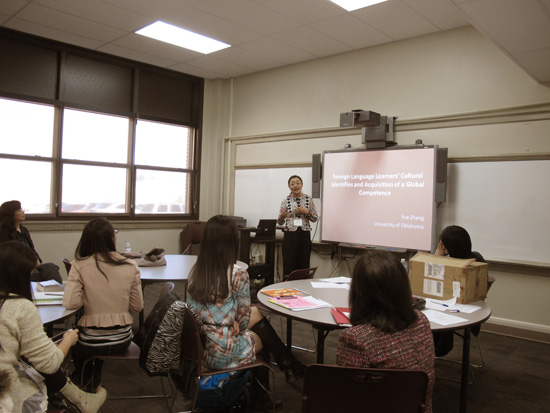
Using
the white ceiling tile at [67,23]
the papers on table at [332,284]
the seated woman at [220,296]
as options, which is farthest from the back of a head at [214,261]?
the white ceiling tile at [67,23]

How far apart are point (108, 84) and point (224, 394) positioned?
5205mm

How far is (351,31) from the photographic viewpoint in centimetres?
495

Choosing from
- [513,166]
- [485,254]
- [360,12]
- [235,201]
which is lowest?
[485,254]

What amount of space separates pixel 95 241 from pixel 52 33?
3.99 meters

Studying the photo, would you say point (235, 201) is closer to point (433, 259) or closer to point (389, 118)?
point (389, 118)

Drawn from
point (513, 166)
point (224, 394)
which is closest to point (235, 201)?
point (513, 166)

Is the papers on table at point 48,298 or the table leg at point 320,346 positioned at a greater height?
the papers on table at point 48,298

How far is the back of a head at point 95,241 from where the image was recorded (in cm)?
248

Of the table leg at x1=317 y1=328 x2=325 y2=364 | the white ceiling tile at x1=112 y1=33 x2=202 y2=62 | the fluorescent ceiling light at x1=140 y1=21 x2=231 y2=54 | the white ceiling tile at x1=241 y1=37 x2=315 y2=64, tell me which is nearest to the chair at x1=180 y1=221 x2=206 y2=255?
the white ceiling tile at x1=112 y1=33 x2=202 y2=62

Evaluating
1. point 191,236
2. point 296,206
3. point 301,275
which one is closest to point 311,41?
point 296,206

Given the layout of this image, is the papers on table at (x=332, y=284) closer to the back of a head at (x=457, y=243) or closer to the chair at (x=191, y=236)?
the back of a head at (x=457, y=243)

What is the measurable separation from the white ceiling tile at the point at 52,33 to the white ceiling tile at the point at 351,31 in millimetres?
2870

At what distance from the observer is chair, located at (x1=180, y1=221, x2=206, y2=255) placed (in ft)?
21.9

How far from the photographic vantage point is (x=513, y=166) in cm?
435
